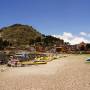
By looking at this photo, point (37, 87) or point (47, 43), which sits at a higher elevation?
point (47, 43)

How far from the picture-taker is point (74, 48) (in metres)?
122

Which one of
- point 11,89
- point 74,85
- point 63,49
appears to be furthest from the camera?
point 63,49

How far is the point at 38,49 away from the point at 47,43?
24.3 m

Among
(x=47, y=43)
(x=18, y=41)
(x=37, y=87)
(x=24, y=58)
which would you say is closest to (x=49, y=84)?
(x=37, y=87)

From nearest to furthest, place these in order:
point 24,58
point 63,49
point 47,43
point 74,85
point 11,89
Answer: point 11,89 → point 74,85 → point 24,58 → point 63,49 → point 47,43

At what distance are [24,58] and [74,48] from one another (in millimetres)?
64581

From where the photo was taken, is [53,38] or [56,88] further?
[53,38]

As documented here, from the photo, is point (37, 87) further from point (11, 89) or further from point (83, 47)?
point (83, 47)

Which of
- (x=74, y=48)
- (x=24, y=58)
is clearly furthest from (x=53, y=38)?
(x=24, y=58)

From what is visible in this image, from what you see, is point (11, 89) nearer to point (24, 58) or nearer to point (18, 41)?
point (24, 58)

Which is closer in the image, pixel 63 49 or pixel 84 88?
pixel 84 88

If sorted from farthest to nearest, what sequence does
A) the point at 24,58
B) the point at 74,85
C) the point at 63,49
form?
the point at 63,49 → the point at 24,58 → the point at 74,85

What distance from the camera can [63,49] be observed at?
11569cm

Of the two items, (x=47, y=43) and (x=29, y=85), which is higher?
(x=47, y=43)
